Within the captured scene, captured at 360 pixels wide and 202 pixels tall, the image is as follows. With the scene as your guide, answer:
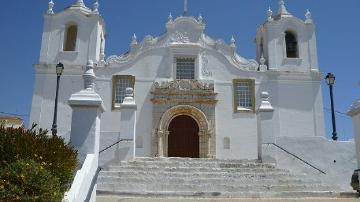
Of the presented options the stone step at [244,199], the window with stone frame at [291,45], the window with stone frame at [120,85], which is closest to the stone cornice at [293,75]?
the window with stone frame at [291,45]

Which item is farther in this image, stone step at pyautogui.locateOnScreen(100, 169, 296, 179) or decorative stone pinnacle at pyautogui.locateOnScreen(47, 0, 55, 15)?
decorative stone pinnacle at pyautogui.locateOnScreen(47, 0, 55, 15)

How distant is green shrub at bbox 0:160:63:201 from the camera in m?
6.22

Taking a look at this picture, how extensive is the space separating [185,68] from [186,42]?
1.33 m

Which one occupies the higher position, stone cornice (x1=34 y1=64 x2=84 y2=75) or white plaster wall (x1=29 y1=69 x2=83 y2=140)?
stone cornice (x1=34 y1=64 x2=84 y2=75)

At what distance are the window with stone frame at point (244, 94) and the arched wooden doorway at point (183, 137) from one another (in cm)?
233

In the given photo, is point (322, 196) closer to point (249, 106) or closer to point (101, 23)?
point (249, 106)

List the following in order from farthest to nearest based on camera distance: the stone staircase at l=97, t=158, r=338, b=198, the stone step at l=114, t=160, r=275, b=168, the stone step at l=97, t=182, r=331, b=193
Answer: the stone step at l=114, t=160, r=275, b=168 < the stone step at l=97, t=182, r=331, b=193 < the stone staircase at l=97, t=158, r=338, b=198

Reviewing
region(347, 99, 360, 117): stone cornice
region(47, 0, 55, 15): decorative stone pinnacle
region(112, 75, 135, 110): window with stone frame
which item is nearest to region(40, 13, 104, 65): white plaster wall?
region(47, 0, 55, 15): decorative stone pinnacle

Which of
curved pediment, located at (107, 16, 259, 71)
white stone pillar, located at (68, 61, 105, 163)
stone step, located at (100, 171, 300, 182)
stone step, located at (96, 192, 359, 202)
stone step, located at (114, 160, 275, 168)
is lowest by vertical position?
stone step, located at (96, 192, 359, 202)

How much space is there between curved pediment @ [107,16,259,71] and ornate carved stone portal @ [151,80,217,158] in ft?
6.56

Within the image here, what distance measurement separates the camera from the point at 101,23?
75.2ft

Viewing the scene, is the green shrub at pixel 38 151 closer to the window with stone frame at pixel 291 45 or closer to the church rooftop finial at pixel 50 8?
the church rooftop finial at pixel 50 8

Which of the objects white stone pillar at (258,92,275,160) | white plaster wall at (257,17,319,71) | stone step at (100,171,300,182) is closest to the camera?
stone step at (100,171,300,182)

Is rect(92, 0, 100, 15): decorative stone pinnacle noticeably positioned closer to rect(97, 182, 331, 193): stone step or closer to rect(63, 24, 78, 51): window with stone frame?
rect(63, 24, 78, 51): window with stone frame
